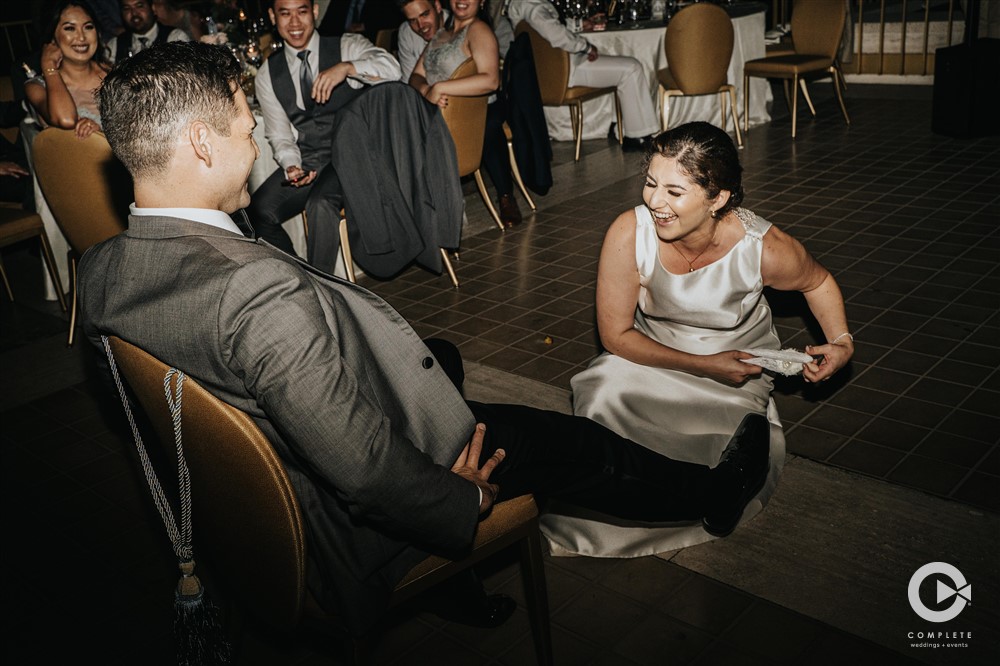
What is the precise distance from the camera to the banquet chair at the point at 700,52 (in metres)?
6.30

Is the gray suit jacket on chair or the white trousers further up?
the gray suit jacket on chair

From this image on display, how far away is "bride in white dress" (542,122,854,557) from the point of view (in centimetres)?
241

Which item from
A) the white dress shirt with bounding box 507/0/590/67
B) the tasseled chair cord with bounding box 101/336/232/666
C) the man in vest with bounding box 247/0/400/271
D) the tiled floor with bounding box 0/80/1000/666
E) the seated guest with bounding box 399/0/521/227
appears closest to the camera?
the tasseled chair cord with bounding box 101/336/232/666

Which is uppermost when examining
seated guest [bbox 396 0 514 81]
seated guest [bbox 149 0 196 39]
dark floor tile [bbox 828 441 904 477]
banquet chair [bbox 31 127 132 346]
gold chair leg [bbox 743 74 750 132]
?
seated guest [bbox 149 0 196 39]

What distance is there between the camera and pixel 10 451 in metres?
3.39

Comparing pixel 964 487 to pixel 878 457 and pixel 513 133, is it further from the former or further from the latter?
pixel 513 133

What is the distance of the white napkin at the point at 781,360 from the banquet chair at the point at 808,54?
479cm

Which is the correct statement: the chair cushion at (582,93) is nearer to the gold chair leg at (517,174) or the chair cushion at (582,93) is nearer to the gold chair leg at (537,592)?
the gold chair leg at (517,174)

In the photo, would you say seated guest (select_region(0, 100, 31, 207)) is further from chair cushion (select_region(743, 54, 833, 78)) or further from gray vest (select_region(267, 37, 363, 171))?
chair cushion (select_region(743, 54, 833, 78))

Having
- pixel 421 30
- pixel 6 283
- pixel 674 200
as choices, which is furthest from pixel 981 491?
pixel 6 283

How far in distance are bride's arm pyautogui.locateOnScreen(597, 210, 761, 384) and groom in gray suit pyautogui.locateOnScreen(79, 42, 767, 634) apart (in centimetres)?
90

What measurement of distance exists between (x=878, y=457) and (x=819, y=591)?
0.69 metres

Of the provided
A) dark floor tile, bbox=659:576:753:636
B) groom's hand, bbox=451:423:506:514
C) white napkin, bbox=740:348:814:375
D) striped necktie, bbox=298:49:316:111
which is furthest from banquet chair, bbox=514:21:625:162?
groom's hand, bbox=451:423:506:514

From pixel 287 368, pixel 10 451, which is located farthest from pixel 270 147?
pixel 287 368
